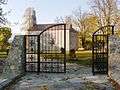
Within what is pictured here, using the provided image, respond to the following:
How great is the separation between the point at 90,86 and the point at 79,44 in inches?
2017

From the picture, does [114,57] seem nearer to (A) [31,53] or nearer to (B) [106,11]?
(A) [31,53]

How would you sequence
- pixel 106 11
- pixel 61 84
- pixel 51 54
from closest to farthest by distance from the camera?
pixel 61 84, pixel 51 54, pixel 106 11

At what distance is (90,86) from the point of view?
419 inches

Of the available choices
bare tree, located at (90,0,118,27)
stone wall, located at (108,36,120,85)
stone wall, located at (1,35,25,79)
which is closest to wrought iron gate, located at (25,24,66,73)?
stone wall, located at (1,35,25,79)

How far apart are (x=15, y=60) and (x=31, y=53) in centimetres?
140

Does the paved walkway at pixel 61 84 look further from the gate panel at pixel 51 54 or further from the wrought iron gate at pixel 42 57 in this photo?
the gate panel at pixel 51 54

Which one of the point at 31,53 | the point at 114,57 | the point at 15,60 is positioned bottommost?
the point at 15,60

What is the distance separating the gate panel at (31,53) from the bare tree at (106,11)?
74.3 ft

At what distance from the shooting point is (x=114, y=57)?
1278 cm

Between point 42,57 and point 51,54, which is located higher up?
point 51,54

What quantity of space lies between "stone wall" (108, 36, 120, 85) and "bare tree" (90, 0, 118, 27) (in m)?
23.0

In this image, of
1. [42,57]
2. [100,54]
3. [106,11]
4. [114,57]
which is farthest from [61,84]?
[106,11]

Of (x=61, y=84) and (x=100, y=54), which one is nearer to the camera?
(x=61, y=84)

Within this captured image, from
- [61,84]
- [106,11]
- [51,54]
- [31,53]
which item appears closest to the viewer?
[61,84]
